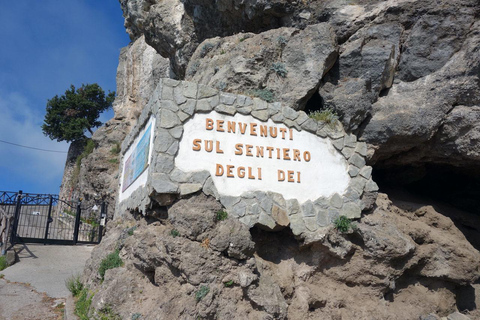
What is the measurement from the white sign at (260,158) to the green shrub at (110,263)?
2327 millimetres

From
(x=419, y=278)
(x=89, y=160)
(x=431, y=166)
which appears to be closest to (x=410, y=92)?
(x=431, y=166)

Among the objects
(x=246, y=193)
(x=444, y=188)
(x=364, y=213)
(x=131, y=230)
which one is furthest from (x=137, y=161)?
(x=444, y=188)

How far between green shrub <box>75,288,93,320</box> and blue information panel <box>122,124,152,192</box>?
256 centimetres

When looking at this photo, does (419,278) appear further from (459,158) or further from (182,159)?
(182,159)

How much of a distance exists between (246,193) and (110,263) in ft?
9.97

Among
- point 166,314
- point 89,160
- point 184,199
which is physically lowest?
point 166,314

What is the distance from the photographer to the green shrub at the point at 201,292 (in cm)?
577

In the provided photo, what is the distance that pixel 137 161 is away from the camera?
841cm

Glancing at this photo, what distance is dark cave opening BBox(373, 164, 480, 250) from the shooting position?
34.8 feet

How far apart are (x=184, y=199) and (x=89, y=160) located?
1562 centimetres

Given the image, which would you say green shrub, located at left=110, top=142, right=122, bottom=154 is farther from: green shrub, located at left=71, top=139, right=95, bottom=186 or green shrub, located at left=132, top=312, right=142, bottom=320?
green shrub, located at left=132, top=312, right=142, bottom=320

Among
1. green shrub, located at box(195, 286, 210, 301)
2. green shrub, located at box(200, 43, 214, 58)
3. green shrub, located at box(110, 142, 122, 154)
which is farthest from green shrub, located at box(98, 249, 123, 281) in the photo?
green shrub, located at box(110, 142, 122, 154)

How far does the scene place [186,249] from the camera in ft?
19.9

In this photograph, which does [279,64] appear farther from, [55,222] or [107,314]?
[55,222]
